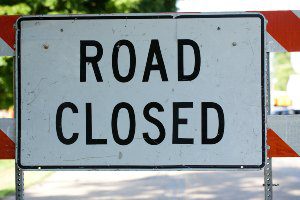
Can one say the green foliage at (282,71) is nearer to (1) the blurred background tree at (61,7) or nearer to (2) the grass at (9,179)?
(2) the grass at (9,179)

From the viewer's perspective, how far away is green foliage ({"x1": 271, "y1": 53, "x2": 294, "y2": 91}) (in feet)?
334

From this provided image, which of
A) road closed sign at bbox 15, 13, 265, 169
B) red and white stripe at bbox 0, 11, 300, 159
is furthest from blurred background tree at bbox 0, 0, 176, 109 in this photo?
road closed sign at bbox 15, 13, 265, 169

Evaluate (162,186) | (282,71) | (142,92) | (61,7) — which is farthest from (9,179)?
(282,71)

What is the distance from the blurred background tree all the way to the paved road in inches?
85.9

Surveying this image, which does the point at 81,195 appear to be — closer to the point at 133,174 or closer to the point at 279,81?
the point at 133,174

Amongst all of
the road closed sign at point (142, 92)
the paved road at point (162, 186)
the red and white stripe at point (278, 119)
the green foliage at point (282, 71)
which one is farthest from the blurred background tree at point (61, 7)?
the green foliage at point (282, 71)

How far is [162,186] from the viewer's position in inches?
438

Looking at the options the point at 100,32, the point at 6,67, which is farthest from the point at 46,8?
the point at 100,32

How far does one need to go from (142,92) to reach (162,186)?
8521mm

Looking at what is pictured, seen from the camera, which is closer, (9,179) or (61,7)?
(61,7)

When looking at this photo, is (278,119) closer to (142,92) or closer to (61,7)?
(142,92)

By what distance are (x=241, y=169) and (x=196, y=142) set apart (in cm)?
23

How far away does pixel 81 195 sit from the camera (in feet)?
33.4

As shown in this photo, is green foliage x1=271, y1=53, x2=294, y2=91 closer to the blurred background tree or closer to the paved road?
the paved road
